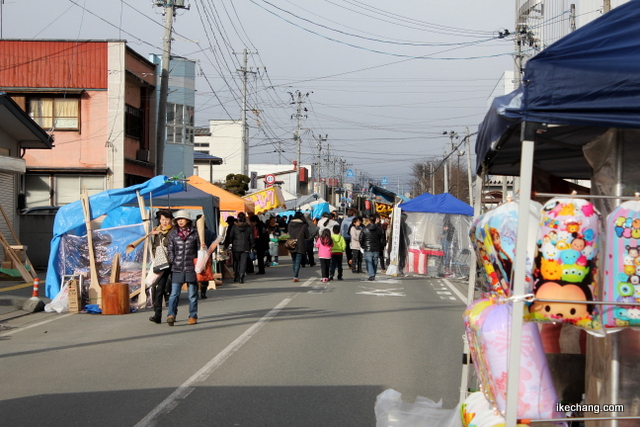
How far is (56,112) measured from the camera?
28.7 meters

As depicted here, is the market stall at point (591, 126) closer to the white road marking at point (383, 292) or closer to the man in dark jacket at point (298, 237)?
the white road marking at point (383, 292)

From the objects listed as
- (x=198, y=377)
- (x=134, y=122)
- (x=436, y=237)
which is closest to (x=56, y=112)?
(x=134, y=122)

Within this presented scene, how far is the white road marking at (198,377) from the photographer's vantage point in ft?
20.8

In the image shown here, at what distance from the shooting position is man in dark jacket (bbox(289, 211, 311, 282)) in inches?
797

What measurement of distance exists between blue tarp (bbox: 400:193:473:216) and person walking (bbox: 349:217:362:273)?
6.54 ft

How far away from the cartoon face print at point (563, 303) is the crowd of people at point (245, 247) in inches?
331

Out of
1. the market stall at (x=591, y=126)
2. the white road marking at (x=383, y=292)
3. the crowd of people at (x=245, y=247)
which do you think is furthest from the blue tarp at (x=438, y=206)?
the market stall at (x=591, y=126)

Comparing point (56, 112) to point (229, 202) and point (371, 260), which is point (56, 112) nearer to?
point (229, 202)

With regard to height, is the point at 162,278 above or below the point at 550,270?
below

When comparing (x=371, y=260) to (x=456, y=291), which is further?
(x=371, y=260)

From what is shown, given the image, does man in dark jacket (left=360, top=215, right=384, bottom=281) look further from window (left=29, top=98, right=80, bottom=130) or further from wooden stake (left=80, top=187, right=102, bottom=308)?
window (left=29, top=98, right=80, bottom=130)

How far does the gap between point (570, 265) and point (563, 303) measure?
0.21 meters

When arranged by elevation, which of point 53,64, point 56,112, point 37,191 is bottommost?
point 37,191
